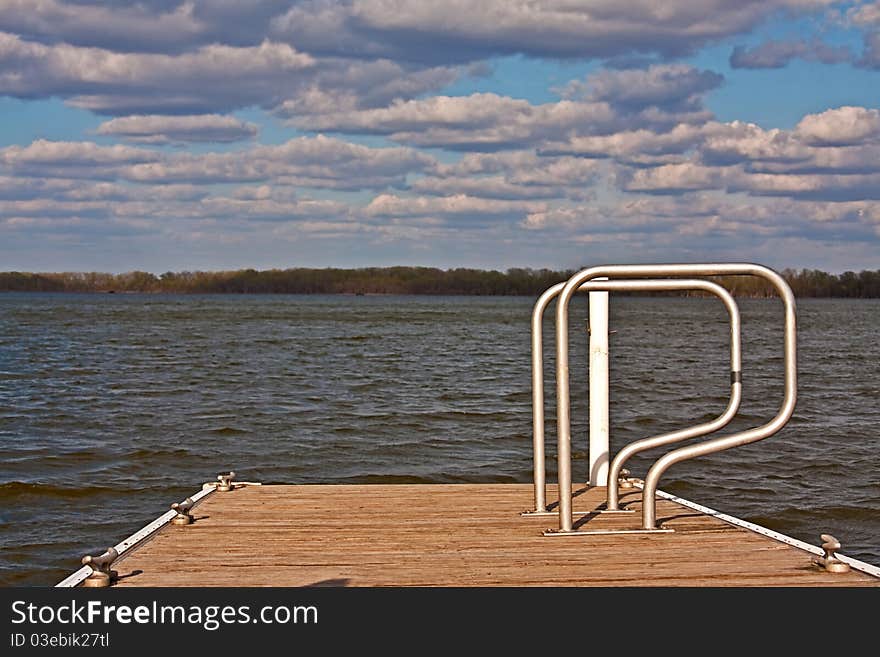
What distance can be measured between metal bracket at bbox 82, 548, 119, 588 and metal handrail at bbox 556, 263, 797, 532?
2.22 meters

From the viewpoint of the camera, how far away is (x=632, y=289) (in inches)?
240

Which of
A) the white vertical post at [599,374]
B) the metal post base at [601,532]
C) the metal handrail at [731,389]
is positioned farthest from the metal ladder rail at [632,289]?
the white vertical post at [599,374]

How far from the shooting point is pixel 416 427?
18.2 meters

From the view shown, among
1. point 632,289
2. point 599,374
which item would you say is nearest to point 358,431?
point 599,374

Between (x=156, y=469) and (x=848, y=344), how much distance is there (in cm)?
4190

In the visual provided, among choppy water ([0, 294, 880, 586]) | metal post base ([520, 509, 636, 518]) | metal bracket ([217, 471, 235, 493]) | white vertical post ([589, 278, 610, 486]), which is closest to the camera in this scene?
metal post base ([520, 509, 636, 518])

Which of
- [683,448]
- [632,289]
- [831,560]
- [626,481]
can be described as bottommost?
[626,481]

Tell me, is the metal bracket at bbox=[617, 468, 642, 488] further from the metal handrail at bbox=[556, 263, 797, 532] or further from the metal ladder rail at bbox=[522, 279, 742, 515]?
the metal handrail at bbox=[556, 263, 797, 532]

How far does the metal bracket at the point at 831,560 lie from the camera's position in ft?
15.5

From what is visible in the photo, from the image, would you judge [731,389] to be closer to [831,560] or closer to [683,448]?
[683,448]

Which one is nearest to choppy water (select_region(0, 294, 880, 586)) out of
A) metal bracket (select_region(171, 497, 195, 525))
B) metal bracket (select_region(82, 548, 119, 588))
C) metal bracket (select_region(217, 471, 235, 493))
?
metal bracket (select_region(217, 471, 235, 493))

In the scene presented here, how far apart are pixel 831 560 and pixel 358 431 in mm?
13184

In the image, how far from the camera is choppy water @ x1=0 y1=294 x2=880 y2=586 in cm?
1121
